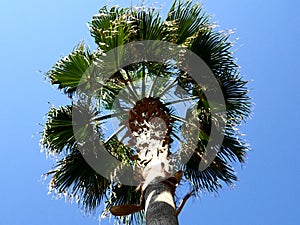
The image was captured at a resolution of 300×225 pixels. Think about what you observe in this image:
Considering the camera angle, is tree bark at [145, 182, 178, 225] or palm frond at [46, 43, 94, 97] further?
palm frond at [46, 43, 94, 97]

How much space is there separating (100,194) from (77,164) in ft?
2.25

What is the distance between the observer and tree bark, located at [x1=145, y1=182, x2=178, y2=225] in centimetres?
449

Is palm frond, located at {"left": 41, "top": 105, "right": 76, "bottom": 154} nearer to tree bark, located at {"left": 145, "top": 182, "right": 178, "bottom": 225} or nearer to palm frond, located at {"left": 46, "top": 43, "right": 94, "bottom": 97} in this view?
palm frond, located at {"left": 46, "top": 43, "right": 94, "bottom": 97}

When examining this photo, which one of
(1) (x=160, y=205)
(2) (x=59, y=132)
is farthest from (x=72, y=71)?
(1) (x=160, y=205)

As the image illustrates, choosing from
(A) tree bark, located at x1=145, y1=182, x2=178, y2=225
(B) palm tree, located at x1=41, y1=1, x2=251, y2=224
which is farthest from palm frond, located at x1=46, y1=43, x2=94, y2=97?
(A) tree bark, located at x1=145, y1=182, x2=178, y2=225

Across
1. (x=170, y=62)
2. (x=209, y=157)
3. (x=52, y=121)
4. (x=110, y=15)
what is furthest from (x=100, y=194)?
(x=110, y=15)

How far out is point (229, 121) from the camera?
809 centimetres

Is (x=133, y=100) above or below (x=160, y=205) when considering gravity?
above

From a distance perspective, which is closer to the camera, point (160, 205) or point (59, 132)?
point (160, 205)

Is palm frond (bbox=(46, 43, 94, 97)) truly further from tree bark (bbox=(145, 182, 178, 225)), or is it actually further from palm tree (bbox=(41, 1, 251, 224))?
tree bark (bbox=(145, 182, 178, 225))

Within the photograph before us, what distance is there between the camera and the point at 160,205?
4.69m

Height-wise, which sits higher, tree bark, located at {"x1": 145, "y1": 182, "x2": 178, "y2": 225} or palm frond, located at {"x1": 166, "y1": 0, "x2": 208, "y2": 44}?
palm frond, located at {"x1": 166, "y1": 0, "x2": 208, "y2": 44}

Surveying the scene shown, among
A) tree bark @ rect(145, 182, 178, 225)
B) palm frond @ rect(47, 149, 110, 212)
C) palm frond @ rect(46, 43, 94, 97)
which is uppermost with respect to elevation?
palm frond @ rect(46, 43, 94, 97)

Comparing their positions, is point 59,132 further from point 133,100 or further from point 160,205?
point 160,205
